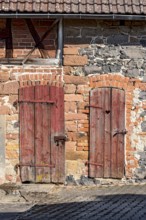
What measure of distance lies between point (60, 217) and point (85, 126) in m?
4.42

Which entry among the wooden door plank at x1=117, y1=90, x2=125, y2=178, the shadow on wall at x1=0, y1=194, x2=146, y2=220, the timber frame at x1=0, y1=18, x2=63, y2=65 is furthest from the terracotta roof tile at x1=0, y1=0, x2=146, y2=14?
the shadow on wall at x1=0, y1=194, x2=146, y2=220

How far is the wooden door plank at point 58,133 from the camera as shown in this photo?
12656mm

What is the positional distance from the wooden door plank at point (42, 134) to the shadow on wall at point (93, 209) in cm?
168

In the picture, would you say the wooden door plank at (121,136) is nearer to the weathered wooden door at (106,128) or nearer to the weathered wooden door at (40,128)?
the weathered wooden door at (106,128)

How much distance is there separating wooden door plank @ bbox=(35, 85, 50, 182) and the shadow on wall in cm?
168

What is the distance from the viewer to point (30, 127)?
41.5ft

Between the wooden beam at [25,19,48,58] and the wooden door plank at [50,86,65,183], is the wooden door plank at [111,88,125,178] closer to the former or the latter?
the wooden door plank at [50,86,65,183]

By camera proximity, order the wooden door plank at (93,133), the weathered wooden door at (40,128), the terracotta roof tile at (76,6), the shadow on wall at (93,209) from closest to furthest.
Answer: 1. the shadow on wall at (93,209)
2. the terracotta roof tile at (76,6)
3. the weathered wooden door at (40,128)
4. the wooden door plank at (93,133)

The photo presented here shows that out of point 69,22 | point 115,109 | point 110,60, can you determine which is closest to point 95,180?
point 115,109

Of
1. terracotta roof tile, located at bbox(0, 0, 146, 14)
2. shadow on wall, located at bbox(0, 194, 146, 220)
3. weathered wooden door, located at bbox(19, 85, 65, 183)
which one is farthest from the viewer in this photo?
weathered wooden door, located at bbox(19, 85, 65, 183)

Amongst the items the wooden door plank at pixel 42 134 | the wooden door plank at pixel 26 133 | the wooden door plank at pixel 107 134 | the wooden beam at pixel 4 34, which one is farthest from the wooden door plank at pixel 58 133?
the wooden beam at pixel 4 34

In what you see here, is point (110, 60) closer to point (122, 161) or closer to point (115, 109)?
point (115, 109)

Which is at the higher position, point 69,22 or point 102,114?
point 69,22

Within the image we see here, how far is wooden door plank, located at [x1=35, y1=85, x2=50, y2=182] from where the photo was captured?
12.6 meters
